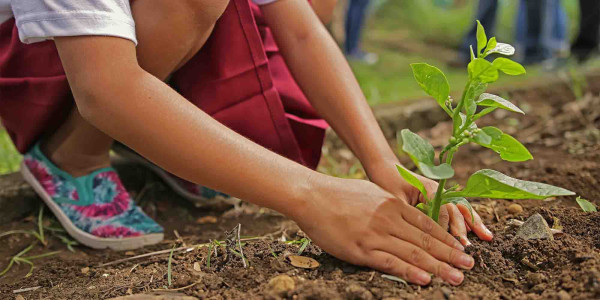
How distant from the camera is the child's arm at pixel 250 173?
1.23 m

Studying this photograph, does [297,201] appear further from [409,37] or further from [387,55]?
[409,37]

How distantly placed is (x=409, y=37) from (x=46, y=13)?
4.98 metres

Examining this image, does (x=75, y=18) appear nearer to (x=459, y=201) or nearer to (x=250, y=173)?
(x=250, y=173)

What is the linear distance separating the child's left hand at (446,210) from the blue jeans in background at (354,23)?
3.72 meters

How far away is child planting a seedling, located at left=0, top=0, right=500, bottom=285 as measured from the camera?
1237 mm

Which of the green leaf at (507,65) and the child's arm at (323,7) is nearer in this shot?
the green leaf at (507,65)

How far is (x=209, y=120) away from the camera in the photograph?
127 centimetres

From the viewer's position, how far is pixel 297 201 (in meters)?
1.24

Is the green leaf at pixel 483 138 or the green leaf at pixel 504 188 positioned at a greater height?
the green leaf at pixel 483 138

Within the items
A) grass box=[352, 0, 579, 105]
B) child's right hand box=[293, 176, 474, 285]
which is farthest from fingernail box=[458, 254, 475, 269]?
grass box=[352, 0, 579, 105]

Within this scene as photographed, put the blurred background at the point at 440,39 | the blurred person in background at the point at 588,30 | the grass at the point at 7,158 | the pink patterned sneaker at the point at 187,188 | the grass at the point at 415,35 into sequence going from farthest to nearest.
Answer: the grass at the point at 415,35, the blurred person in background at the point at 588,30, the blurred background at the point at 440,39, the grass at the point at 7,158, the pink patterned sneaker at the point at 187,188

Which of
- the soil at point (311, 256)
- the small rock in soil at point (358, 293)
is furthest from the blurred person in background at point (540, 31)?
the small rock in soil at point (358, 293)

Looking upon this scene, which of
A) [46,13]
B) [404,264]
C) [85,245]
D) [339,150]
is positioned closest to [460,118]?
[404,264]

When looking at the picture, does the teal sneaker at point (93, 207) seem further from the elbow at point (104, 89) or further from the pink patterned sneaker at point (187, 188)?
the elbow at point (104, 89)
